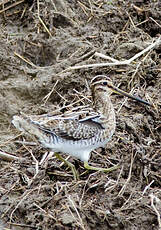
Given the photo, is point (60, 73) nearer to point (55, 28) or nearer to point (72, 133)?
point (55, 28)

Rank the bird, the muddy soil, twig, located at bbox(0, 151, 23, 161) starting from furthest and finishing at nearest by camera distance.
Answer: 1. twig, located at bbox(0, 151, 23, 161)
2. the bird
3. the muddy soil

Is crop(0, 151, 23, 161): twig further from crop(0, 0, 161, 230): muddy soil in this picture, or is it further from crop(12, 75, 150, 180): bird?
crop(12, 75, 150, 180): bird

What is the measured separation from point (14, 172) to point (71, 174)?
0.59m

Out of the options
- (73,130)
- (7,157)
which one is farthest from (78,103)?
(73,130)

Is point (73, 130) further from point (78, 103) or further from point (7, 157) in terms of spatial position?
point (78, 103)

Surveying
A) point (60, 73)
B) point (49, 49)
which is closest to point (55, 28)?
point (49, 49)

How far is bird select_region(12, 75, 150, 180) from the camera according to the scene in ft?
19.8

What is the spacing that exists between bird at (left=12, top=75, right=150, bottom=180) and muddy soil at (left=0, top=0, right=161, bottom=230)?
30cm

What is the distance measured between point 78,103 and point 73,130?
4.67 feet

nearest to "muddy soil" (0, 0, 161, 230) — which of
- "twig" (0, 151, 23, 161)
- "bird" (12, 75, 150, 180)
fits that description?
"twig" (0, 151, 23, 161)

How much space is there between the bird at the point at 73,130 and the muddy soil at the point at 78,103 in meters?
0.30

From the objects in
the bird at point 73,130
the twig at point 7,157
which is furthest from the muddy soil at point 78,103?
the bird at point 73,130

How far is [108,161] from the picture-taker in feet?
21.4

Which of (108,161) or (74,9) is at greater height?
(74,9)
